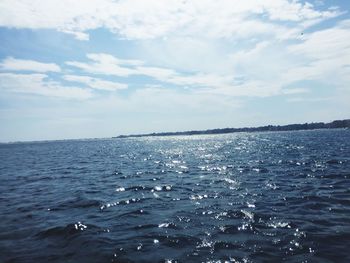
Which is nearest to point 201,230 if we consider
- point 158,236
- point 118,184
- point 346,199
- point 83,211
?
point 158,236

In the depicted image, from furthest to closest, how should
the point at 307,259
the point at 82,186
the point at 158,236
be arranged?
the point at 82,186
the point at 158,236
the point at 307,259

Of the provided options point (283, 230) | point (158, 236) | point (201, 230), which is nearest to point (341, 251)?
point (283, 230)

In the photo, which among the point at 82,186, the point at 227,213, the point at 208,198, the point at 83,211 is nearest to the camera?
the point at 227,213

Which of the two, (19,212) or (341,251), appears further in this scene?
(19,212)

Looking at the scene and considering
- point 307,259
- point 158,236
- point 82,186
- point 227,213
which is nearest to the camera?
point 307,259

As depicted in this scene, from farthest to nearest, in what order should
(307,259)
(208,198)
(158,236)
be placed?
(208,198)
(158,236)
(307,259)

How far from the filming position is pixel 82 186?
102ft

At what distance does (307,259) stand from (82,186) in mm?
23117

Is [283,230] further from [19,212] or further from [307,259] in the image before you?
[19,212]

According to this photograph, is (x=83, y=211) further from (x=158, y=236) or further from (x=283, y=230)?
(x=283, y=230)

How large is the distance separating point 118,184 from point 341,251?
22.4 m

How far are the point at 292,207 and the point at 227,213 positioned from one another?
13.3ft

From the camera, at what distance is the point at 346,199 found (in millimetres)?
21344

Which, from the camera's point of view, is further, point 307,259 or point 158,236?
point 158,236
